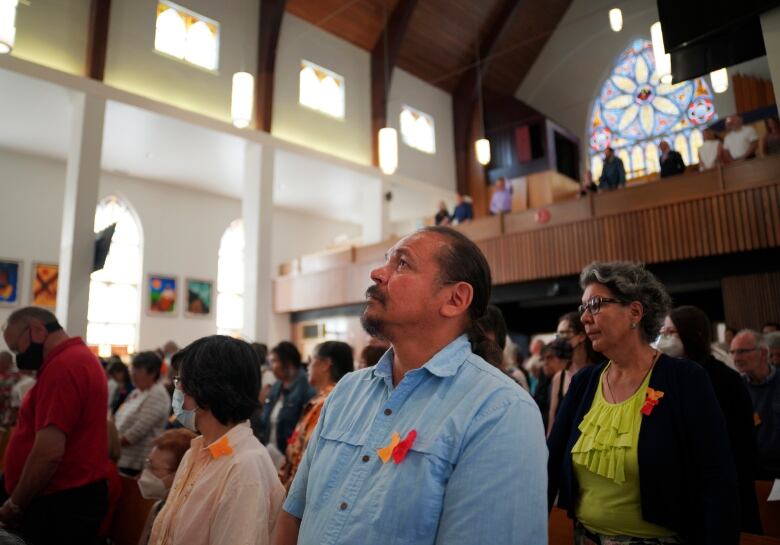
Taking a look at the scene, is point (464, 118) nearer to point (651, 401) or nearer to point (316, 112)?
point (316, 112)

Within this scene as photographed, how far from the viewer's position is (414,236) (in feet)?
4.81

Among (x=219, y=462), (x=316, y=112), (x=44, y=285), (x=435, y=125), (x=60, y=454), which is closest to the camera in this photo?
(x=219, y=462)

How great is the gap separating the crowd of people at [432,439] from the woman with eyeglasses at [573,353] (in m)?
0.02

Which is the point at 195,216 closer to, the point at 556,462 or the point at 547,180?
the point at 547,180

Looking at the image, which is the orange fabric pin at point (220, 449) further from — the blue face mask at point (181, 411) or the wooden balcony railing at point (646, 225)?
the wooden balcony railing at point (646, 225)

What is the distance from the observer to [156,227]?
43.5ft

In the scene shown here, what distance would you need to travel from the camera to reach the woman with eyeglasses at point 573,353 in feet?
9.57

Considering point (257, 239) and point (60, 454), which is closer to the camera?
point (60, 454)

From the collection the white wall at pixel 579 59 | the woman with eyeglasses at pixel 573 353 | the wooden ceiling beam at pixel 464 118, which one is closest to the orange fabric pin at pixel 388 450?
Answer: the woman with eyeglasses at pixel 573 353

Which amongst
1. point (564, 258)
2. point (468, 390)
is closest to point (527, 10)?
point (564, 258)

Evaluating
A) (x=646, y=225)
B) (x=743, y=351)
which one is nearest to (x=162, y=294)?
(x=646, y=225)

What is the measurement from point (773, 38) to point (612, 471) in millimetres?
2958

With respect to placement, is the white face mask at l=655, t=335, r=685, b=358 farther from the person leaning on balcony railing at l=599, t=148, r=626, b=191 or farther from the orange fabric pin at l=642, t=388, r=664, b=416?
the person leaning on balcony railing at l=599, t=148, r=626, b=191

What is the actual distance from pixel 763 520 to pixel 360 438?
225cm
